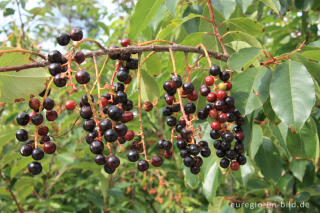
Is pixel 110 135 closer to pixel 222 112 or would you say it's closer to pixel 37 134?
pixel 37 134

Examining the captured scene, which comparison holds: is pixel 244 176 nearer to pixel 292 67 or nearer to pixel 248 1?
pixel 292 67

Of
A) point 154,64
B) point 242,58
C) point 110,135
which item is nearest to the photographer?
point 110,135

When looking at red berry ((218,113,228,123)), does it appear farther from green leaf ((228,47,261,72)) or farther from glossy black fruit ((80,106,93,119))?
glossy black fruit ((80,106,93,119))

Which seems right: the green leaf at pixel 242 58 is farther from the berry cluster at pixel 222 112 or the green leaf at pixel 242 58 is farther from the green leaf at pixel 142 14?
the green leaf at pixel 142 14

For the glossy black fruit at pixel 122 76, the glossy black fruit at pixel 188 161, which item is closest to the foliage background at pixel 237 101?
the glossy black fruit at pixel 122 76

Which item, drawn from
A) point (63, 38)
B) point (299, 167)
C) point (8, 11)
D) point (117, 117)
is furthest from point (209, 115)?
point (8, 11)
